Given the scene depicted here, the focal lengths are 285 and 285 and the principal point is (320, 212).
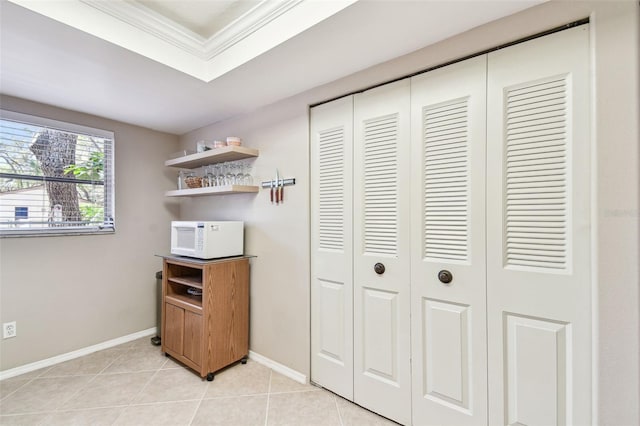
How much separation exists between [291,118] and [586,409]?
88.9 inches

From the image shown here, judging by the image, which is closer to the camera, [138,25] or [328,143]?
[138,25]

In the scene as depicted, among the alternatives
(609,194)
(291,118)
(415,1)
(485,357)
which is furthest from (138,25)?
(485,357)

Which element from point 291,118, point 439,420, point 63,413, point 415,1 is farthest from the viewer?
point 291,118

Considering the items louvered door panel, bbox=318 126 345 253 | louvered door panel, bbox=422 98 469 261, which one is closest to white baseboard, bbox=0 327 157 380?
louvered door panel, bbox=318 126 345 253

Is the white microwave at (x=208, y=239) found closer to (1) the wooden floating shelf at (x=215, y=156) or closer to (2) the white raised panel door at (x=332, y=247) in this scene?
(1) the wooden floating shelf at (x=215, y=156)

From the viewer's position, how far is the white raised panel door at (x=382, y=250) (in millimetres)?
1651

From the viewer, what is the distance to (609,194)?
1.12m

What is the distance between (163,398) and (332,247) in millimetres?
1516

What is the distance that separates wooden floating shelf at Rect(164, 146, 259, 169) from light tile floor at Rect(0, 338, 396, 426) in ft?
5.70

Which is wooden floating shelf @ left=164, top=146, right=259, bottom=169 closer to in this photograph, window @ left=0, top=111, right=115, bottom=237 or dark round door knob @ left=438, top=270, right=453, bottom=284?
window @ left=0, top=111, right=115, bottom=237

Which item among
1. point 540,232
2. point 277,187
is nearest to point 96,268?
point 277,187

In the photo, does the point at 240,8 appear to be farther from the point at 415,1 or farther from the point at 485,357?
the point at 485,357

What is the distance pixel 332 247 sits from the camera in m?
1.98

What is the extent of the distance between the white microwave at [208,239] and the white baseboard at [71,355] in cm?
114
